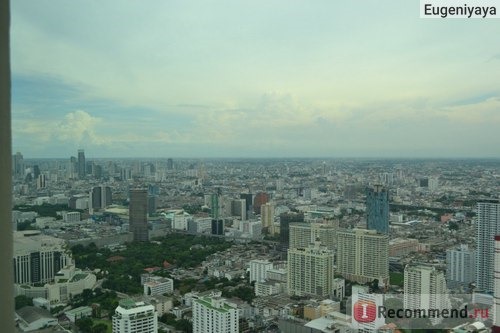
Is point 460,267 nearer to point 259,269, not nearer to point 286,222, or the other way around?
point 259,269

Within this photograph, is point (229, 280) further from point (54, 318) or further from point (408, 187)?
point (408, 187)

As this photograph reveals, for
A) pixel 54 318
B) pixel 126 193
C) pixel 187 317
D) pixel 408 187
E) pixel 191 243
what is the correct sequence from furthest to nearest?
pixel 408 187
pixel 126 193
pixel 191 243
pixel 187 317
pixel 54 318

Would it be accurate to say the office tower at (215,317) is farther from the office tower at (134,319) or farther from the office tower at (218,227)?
the office tower at (218,227)

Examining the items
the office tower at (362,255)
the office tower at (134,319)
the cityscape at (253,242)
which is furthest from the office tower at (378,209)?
the office tower at (134,319)

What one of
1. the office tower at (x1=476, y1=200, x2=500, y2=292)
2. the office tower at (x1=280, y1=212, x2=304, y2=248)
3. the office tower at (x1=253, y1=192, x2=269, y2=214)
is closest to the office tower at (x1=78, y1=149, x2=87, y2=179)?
the office tower at (x1=280, y1=212, x2=304, y2=248)

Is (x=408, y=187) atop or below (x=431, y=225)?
atop

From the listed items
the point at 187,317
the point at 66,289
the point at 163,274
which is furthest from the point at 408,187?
the point at 66,289
